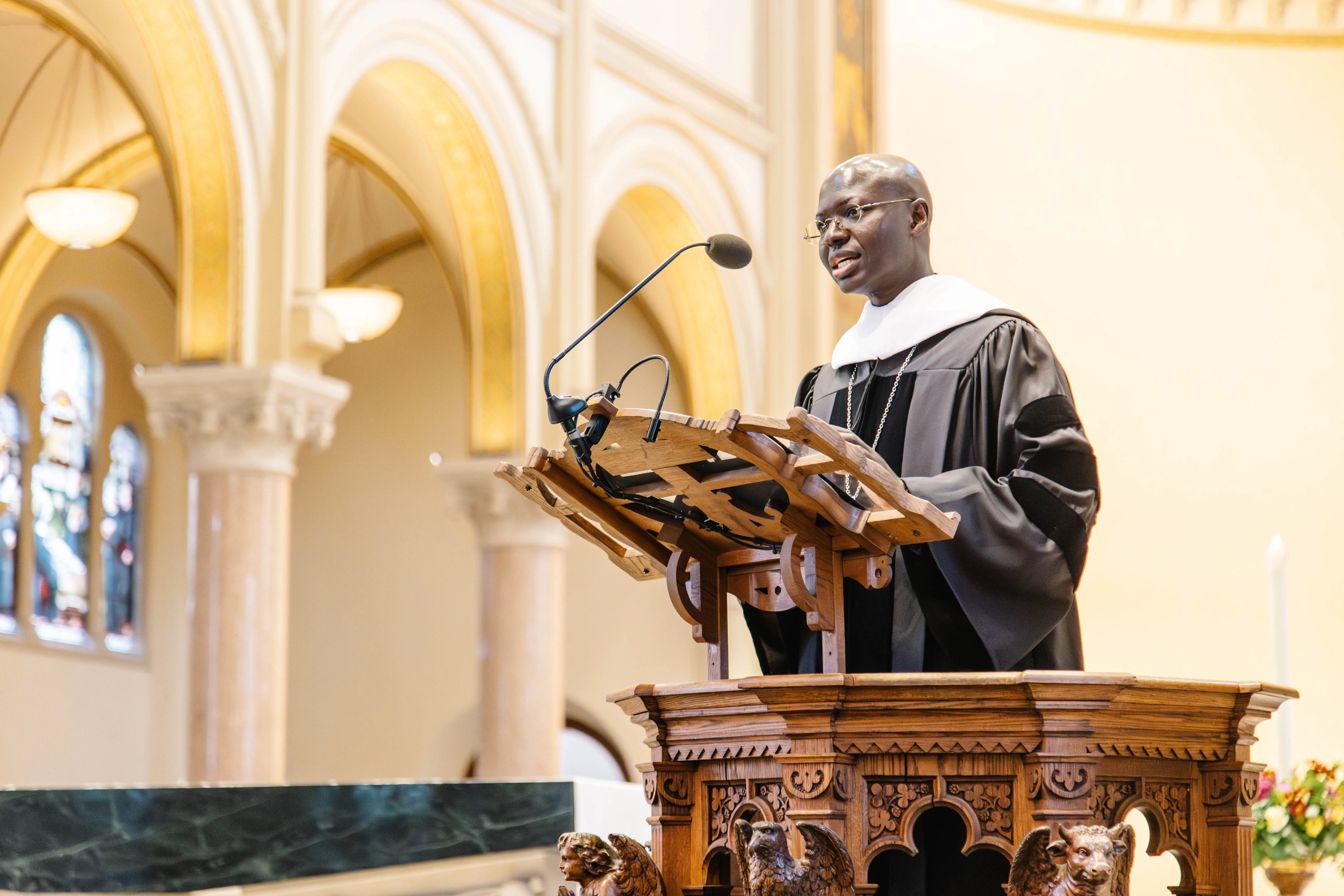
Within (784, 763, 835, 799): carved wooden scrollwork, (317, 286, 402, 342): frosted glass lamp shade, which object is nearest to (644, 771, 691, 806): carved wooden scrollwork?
(784, 763, 835, 799): carved wooden scrollwork

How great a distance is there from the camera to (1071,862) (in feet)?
6.63

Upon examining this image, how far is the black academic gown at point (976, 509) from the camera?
2.36 m

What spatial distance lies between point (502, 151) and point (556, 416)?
817cm

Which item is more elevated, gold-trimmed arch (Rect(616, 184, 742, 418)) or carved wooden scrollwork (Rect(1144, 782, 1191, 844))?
gold-trimmed arch (Rect(616, 184, 742, 418))

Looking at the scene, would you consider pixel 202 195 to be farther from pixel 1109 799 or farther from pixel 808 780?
pixel 1109 799

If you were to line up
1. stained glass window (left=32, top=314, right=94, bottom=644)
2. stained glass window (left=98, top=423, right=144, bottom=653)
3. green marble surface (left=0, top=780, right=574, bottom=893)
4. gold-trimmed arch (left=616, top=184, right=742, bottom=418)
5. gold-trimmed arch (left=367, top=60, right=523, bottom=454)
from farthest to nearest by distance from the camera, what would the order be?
1. stained glass window (left=98, top=423, right=144, bottom=653)
2. stained glass window (left=32, top=314, right=94, bottom=644)
3. gold-trimmed arch (left=616, top=184, right=742, bottom=418)
4. gold-trimmed arch (left=367, top=60, right=523, bottom=454)
5. green marble surface (left=0, top=780, right=574, bottom=893)

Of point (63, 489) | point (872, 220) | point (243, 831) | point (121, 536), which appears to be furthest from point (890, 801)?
point (121, 536)

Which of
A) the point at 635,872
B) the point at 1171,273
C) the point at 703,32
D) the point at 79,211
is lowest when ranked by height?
the point at 635,872

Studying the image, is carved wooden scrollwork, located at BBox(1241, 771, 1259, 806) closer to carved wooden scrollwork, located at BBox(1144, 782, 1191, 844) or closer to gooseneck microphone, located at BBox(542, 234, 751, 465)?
carved wooden scrollwork, located at BBox(1144, 782, 1191, 844)

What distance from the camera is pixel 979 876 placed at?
7.90 ft

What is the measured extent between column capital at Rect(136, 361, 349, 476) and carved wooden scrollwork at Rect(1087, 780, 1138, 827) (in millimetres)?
6459

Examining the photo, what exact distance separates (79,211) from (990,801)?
913 centimetres

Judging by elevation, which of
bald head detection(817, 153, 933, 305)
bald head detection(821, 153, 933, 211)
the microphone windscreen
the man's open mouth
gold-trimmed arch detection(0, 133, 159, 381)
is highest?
gold-trimmed arch detection(0, 133, 159, 381)

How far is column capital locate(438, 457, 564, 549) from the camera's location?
10.5m
